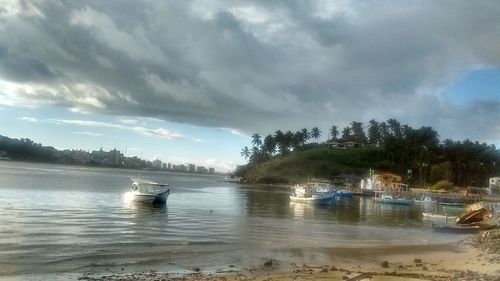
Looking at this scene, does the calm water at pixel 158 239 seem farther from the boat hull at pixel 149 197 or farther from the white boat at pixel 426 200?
the white boat at pixel 426 200

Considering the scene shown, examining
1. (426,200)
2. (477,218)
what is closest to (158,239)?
(477,218)

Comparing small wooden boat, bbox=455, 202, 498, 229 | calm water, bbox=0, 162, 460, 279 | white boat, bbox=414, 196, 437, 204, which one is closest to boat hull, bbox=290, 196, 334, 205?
white boat, bbox=414, 196, 437, 204

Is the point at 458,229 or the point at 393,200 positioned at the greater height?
the point at 393,200

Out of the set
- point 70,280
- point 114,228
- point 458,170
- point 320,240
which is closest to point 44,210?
point 114,228

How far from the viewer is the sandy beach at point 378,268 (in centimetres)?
2233

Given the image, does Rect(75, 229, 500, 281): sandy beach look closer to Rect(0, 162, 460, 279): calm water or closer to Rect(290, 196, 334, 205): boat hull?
Rect(0, 162, 460, 279): calm water

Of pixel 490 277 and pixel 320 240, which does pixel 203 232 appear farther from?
pixel 490 277

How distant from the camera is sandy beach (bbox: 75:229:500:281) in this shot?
2233 centimetres

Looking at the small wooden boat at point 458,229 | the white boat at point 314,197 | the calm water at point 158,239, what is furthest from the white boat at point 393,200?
the small wooden boat at point 458,229

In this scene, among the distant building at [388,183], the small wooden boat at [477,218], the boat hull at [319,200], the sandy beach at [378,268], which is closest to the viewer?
the sandy beach at [378,268]

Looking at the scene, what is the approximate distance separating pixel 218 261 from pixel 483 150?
569ft

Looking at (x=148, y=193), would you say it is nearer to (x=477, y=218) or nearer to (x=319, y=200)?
(x=319, y=200)

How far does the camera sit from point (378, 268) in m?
26.0

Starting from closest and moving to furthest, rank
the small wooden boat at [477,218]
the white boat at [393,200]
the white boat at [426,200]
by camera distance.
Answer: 1. the small wooden boat at [477,218]
2. the white boat at [393,200]
3. the white boat at [426,200]
